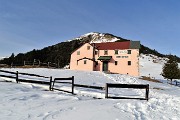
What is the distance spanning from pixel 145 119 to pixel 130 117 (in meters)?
0.63

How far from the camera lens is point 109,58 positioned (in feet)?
205

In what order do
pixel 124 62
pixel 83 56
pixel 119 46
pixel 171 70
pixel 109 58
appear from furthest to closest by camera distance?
pixel 83 56 → pixel 119 46 → pixel 109 58 → pixel 124 62 → pixel 171 70

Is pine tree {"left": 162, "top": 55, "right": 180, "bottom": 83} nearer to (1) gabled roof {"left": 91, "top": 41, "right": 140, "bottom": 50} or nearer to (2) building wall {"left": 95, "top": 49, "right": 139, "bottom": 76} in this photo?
(2) building wall {"left": 95, "top": 49, "right": 139, "bottom": 76}

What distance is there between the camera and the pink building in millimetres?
61656

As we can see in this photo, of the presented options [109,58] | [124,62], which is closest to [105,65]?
[109,58]

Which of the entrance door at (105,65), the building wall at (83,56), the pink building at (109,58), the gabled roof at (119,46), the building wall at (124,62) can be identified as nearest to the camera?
the building wall at (124,62)

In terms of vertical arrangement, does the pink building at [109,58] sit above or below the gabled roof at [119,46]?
below

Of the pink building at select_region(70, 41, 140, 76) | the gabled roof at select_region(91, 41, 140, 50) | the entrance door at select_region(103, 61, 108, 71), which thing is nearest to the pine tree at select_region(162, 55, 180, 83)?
the pink building at select_region(70, 41, 140, 76)

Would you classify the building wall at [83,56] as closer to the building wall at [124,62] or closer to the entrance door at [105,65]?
the entrance door at [105,65]

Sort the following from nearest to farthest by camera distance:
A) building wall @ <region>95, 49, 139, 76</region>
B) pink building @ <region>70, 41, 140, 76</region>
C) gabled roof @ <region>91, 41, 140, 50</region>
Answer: building wall @ <region>95, 49, 139, 76</region> → pink building @ <region>70, 41, 140, 76</region> → gabled roof @ <region>91, 41, 140, 50</region>

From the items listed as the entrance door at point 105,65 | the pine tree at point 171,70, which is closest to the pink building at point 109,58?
the entrance door at point 105,65

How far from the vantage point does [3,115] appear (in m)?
9.94

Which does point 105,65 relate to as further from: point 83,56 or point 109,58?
point 83,56

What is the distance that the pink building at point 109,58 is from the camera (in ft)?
202
